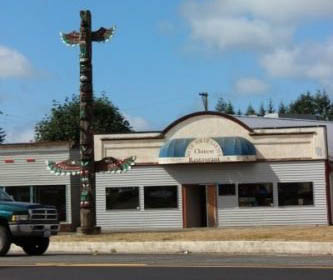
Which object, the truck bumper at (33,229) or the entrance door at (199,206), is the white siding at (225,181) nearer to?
the entrance door at (199,206)

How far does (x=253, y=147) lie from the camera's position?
1390 inches

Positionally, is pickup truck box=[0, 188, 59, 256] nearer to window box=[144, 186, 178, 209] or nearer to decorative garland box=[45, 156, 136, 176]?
decorative garland box=[45, 156, 136, 176]

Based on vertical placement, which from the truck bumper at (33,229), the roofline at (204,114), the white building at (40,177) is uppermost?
the roofline at (204,114)

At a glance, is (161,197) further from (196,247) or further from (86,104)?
(196,247)

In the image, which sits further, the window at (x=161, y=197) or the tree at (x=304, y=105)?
the tree at (x=304, y=105)

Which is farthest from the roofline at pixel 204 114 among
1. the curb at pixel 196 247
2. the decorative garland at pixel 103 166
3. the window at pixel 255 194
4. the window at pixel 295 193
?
the curb at pixel 196 247

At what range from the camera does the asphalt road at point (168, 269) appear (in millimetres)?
13570

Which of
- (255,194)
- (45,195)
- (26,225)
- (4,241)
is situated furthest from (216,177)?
(4,241)

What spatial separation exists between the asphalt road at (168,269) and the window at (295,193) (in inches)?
684

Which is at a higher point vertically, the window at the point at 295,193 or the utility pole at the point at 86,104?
the utility pole at the point at 86,104

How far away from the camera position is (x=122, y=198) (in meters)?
37.0

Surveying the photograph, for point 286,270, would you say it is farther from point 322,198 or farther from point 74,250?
point 322,198

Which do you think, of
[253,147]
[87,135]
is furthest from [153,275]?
[253,147]

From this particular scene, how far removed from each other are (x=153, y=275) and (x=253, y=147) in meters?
22.0
